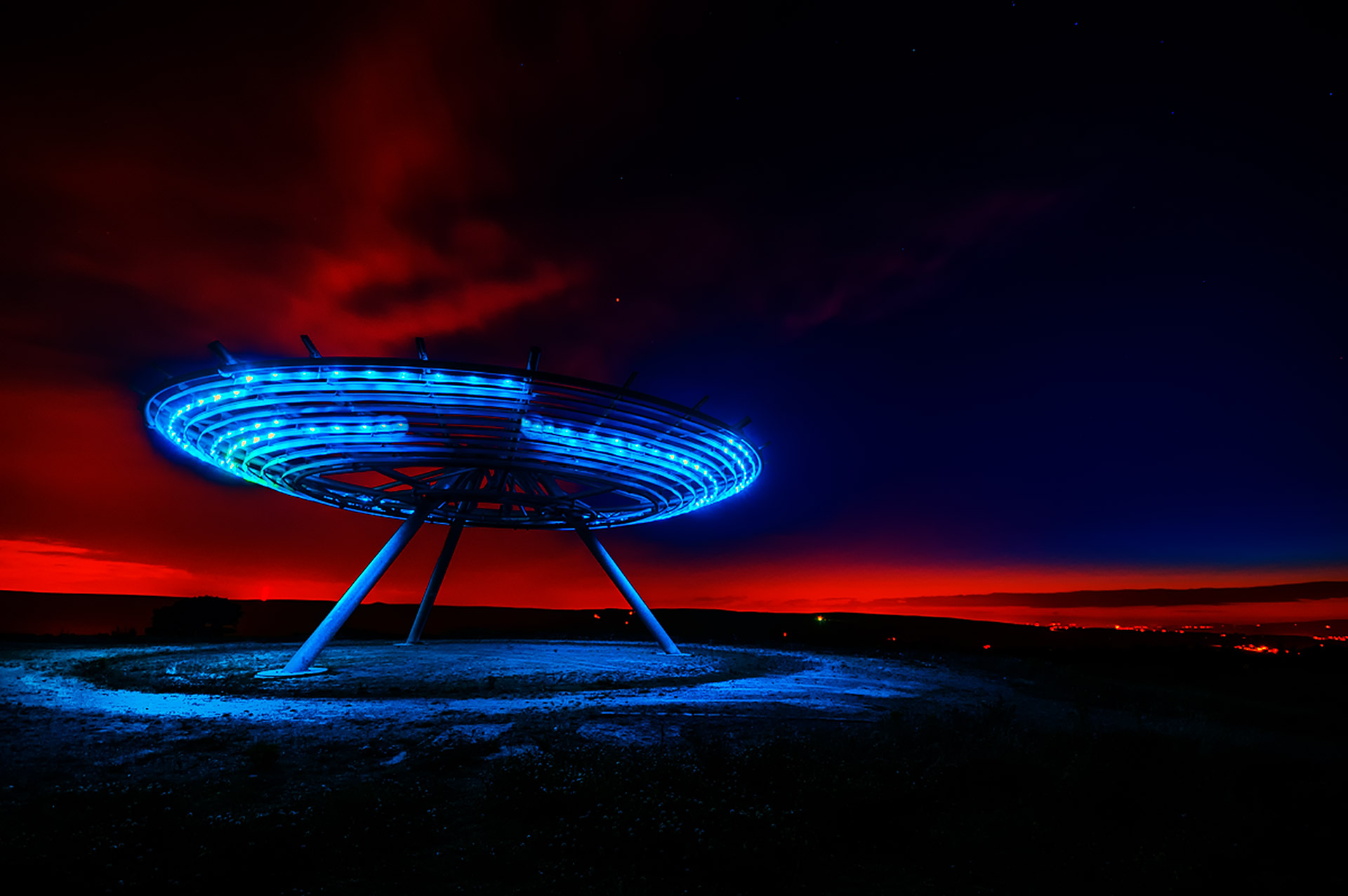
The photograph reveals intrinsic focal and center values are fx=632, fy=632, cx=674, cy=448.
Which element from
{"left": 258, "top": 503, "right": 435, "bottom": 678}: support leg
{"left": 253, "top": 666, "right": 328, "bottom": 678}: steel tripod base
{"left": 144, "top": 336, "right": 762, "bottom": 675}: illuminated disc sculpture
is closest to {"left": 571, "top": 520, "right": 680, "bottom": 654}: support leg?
{"left": 144, "top": 336, "right": 762, "bottom": 675}: illuminated disc sculpture

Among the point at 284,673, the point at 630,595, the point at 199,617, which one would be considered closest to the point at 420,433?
the point at 284,673

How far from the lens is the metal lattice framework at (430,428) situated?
18.4 metres

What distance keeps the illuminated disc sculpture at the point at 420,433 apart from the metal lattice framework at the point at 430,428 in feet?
0.16

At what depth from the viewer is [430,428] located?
68.7 feet

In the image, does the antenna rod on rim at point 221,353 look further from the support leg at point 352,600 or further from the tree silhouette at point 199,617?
the tree silhouette at point 199,617

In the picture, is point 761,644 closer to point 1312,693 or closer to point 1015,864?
point 1312,693

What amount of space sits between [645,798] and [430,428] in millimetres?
16533

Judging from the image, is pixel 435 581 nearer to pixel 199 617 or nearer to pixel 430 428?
pixel 430 428

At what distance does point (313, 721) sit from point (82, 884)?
7.02 metres

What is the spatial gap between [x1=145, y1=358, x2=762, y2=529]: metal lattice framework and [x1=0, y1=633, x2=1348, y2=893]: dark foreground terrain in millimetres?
8647

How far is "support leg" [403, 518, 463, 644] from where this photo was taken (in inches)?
1367

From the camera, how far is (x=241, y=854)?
5.24 metres

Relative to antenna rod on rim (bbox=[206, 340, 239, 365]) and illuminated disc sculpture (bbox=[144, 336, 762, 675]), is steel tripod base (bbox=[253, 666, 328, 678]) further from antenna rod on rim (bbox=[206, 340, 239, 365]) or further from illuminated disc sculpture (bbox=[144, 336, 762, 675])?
antenna rod on rim (bbox=[206, 340, 239, 365])

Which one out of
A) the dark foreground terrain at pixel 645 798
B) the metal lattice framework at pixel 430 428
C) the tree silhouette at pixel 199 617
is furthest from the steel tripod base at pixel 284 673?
the tree silhouette at pixel 199 617
